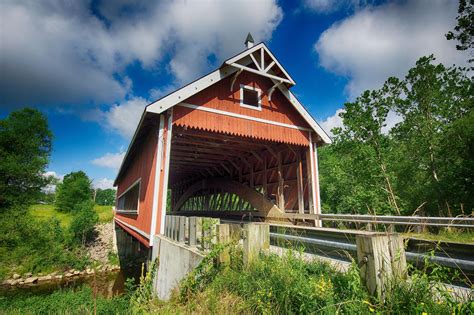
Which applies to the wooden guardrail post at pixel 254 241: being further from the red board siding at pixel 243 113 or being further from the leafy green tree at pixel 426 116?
the leafy green tree at pixel 426 116

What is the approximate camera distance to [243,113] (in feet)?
28.2

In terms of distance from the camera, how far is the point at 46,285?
1648cm

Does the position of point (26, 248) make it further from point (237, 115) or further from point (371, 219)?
point (371, 219)

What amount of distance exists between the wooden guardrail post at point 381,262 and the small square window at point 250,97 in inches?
283

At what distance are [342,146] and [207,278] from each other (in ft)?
66.4

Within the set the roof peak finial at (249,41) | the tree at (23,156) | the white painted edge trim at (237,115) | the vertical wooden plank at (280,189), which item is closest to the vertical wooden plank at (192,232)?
the white painted edge trim at (237,115)

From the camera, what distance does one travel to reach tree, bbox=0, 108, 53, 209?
1745 centimetres

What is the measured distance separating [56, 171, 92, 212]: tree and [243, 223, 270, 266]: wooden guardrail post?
1757 inches

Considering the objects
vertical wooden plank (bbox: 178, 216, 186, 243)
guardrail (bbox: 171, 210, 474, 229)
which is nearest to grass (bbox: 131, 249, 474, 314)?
guardrail (bbox: 171, 210, 474, 229)

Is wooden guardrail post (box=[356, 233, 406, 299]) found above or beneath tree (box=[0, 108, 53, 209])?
beneath

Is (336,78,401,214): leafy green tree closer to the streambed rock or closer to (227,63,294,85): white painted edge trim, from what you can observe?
(227,63,294,85): white painted edge trim

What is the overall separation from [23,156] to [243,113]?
65.9 feet

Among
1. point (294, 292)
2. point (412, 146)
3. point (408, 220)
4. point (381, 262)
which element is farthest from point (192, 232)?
point (412, 146)

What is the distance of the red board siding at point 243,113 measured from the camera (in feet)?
25.5
